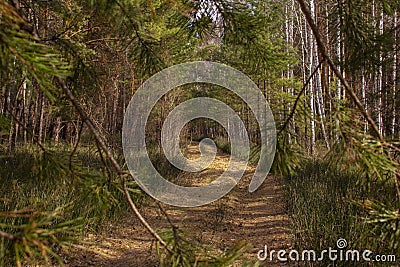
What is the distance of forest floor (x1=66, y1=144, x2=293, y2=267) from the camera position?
405cm

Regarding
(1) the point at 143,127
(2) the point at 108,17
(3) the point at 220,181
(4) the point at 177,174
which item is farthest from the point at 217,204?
(2) the point at 108,17

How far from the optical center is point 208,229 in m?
5.34

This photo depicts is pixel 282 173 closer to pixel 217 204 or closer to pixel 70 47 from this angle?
pixel 70 47

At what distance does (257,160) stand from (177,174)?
24.8 feet

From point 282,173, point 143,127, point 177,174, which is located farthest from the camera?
point 143,127

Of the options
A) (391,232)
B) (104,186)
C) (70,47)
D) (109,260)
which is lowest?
(109,260)

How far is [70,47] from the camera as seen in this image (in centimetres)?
145

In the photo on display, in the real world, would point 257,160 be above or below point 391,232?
above

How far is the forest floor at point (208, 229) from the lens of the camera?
4051 mm

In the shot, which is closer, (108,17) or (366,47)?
(108,17)

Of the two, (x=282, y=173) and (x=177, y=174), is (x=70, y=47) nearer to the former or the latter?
(x=282, y=173)

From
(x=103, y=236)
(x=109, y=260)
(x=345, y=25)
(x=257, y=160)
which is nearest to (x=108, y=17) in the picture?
(x=257, y=160)

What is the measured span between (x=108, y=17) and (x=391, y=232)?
1073 millimetres

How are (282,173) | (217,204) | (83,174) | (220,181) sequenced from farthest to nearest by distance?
Result: 1. (220,181)
2. (217,204)
3. (282,173)
4. (83,174)
